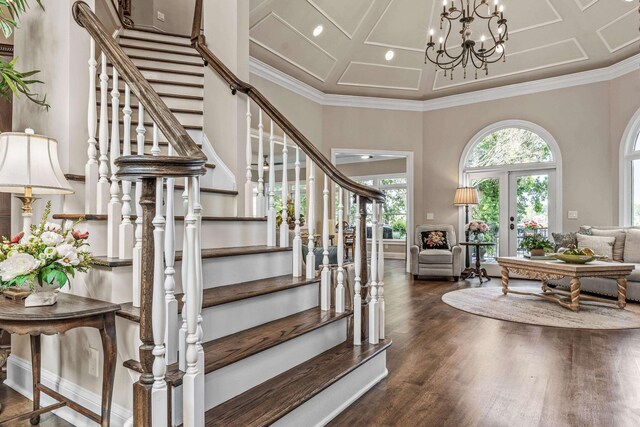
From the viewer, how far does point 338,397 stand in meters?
2.06

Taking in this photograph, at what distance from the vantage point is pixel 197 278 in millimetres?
1413

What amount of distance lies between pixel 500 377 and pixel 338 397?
4.00 ft

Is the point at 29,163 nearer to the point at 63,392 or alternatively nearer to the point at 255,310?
the point at 63,392

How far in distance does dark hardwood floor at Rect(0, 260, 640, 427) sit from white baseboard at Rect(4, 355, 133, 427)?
5 centimetres

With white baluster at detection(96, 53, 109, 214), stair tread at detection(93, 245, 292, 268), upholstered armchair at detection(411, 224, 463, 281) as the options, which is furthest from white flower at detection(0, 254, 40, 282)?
upholstered armchair at detection(411, 224, 463, 281)

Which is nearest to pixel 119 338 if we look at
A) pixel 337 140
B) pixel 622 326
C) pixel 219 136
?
pixel 219 136

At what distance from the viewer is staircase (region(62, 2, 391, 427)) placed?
138cm

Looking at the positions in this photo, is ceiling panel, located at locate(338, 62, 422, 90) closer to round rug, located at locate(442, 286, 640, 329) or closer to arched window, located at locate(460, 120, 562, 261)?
arched window, located at locate(460, 120, 562, 261)

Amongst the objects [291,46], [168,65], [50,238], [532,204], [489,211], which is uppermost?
[291,46]

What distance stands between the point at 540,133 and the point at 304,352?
6.25m

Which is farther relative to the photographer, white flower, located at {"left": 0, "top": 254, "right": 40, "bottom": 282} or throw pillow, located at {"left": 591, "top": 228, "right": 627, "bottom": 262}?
throw pillow, located at {"left": 591, "top": 228, "right": 627, "bottom": 262}

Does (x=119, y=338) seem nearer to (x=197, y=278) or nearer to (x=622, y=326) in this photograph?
(x=197, y=278)

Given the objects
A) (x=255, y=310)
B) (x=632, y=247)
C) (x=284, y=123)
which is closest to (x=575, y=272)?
(x=632, y=247)

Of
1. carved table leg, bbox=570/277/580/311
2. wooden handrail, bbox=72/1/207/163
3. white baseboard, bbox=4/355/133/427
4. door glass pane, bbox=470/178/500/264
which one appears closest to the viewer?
→ wooden handrail, bbox=72/1/207/163
